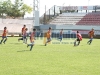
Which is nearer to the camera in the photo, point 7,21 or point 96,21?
point 96,21

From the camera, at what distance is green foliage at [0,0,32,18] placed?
4136 inches

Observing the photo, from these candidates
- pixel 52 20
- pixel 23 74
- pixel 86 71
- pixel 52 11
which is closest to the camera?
pixel 23 74

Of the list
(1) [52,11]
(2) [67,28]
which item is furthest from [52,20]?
(2) [67,28]

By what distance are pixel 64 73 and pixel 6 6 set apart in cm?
10004

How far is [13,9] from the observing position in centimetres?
10612

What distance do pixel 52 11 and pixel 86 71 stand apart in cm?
5397

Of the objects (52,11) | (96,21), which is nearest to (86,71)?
(96,21)

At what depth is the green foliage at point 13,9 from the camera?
A: 10506 cm

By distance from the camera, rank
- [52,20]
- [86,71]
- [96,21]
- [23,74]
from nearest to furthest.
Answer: [23,74] → [86,71] → [96,21] → [52,20]

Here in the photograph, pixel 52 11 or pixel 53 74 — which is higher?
pixel 52 11

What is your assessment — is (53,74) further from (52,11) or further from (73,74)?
(52,11)

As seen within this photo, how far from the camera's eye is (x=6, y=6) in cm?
10800

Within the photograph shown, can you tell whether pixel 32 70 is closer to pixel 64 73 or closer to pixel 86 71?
pixel 64 73

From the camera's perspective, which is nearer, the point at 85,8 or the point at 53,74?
the point at 53,74
